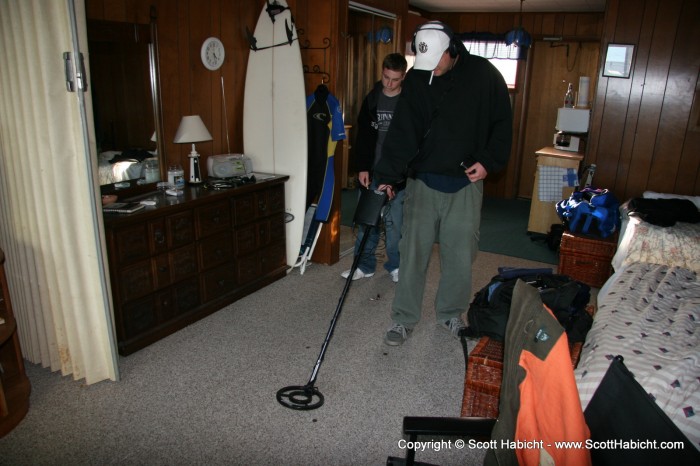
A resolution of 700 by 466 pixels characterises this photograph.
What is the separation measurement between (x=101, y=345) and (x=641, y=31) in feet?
13.2

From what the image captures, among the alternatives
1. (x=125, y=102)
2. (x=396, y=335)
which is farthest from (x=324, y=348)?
(x=125, y=102)

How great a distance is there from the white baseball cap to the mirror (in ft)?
4.95

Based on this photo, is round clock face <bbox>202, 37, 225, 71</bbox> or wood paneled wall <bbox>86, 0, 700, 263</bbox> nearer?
wood paneled wall <bbox>86, 0, 700, 263</bbox>

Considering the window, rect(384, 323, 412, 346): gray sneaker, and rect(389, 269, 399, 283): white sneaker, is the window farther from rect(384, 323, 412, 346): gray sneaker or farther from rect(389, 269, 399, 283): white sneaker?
rect(384, 323, 412, 346): gray sneaker

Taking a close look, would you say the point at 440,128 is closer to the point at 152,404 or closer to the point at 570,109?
the point at 152,404

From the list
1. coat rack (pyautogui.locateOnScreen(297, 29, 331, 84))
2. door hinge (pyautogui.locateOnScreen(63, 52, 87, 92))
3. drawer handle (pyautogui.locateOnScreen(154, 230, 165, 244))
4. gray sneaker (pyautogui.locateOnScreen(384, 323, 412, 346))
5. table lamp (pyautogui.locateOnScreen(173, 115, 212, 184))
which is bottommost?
gray sneaker (pyautogui.locateOnScreen(384, 323, 412, 346))

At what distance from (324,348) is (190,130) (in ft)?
5.04

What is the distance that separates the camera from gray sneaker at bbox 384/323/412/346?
2699 mm

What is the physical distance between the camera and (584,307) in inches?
88.0

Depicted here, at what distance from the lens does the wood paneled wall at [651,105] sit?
11.9ft

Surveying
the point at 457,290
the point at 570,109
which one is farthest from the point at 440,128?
the point at 570,109

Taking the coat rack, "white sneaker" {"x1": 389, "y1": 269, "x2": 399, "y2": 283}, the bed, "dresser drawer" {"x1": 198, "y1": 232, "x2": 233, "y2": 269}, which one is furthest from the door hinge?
"white sneaker" {"x1": 389, "y1": 269, "x2": 399, "y2": 283}

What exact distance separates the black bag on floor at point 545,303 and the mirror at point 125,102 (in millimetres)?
1957

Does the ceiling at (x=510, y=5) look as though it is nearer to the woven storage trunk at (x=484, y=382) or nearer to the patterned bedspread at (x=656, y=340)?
the patterned bedspread at (x=656, y=340)
